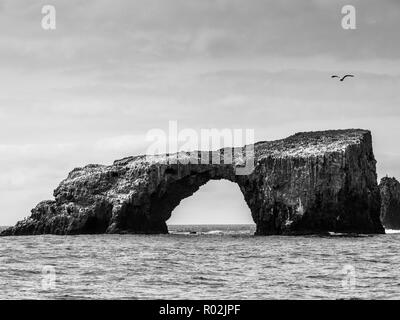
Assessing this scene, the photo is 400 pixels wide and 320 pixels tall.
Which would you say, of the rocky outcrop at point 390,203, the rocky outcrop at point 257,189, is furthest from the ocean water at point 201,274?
the rocky outcrop at point 390,203

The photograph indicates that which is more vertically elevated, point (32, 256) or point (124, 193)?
point (124, 193)

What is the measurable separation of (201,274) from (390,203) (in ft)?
379

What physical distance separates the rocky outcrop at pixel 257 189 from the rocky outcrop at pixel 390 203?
50.7 meters

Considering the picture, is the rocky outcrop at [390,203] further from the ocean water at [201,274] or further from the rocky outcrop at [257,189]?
the ocean water at [201,274]

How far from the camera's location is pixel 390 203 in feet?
490

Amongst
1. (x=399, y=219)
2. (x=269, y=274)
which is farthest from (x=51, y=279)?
(x=399, y=219)

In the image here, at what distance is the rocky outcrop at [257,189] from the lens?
94.6 metres

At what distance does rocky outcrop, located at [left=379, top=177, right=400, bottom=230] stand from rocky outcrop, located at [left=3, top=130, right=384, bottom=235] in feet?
166
